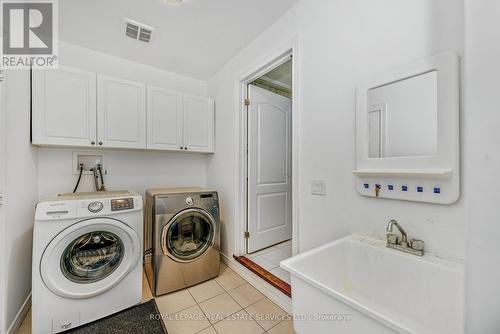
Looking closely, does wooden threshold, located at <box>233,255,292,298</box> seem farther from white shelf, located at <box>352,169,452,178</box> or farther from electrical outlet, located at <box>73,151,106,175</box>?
electrical outlet, located at <box>73,151,106,175</box>

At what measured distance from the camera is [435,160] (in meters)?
0.91

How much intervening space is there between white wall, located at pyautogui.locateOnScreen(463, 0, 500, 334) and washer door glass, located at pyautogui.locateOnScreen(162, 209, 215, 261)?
1869mm

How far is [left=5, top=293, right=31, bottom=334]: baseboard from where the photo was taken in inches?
54.0

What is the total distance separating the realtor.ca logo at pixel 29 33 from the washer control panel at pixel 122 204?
109cm

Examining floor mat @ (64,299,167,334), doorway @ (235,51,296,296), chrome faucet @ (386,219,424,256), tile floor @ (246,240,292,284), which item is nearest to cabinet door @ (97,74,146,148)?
doorway @ (235,51,296,296)

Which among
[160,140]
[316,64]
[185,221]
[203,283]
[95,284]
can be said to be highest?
[316,64]

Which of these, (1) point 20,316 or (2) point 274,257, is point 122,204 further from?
(2) point 274,257

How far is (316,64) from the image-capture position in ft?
4.73

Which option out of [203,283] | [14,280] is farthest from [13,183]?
[203,283]

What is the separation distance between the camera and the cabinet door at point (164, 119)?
7.43 feet

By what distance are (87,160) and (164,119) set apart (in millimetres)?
917

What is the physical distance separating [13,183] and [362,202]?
91.4 inches

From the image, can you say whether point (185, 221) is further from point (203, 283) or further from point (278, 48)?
point (278, 48)

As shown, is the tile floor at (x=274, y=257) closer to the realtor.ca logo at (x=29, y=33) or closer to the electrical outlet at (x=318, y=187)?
the electrical outlet at (x=318, y=187)
